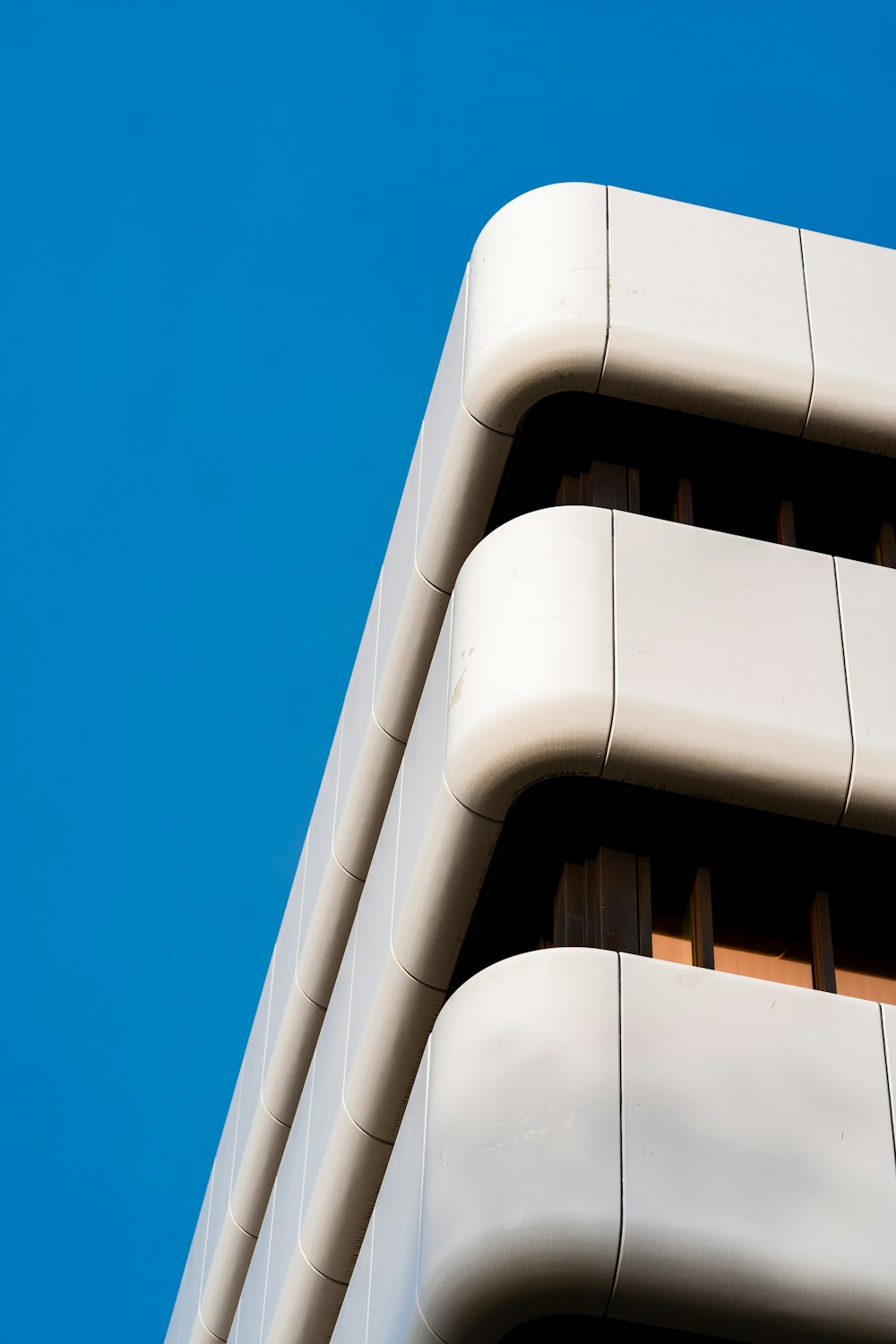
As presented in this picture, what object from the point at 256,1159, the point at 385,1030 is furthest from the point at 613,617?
the point at 256,1159

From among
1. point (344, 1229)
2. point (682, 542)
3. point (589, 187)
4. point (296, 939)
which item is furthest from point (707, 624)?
point (296, 939)

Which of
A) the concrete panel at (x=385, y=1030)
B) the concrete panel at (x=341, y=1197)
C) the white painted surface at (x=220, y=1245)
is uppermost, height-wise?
the white painted surface at (x=220, y=1245)

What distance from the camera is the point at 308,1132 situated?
14891 millimetres

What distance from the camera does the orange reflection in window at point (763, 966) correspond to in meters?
11.0

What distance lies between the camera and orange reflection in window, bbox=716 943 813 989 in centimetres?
1098

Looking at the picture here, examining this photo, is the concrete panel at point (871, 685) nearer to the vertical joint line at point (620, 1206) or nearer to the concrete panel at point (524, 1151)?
the concrete panel at point (524, 1151)

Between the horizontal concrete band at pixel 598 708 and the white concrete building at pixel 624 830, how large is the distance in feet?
0.08

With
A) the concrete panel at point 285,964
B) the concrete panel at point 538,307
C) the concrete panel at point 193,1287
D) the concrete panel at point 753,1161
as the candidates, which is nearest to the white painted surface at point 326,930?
the concrete panel at point 285,964

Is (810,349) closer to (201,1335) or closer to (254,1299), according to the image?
(254,1299)

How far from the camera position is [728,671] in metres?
11.1

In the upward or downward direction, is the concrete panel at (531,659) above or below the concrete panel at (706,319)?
below

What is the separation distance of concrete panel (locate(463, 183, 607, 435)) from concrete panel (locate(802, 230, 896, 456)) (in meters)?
1.60

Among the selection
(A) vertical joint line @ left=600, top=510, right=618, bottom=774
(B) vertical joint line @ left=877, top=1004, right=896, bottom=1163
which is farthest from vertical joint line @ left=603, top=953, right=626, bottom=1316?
(A) vertical joint line @ left=600, top=510, right=618, bottom=774

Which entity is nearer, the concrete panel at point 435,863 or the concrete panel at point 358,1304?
the concrete panel at point 358,1304
